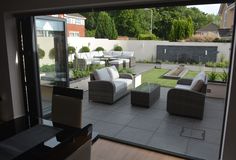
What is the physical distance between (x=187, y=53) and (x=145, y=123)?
2492mm

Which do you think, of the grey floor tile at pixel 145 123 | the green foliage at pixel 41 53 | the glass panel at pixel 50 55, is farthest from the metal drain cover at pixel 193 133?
the green foliage at pixel 41 53

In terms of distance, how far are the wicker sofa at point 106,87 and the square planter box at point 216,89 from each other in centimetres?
219

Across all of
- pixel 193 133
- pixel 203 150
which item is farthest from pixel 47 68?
pixel 203 150

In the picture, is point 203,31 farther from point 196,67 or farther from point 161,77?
point 161,77

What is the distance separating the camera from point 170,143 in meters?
3.03

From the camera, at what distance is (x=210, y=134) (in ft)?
10.9

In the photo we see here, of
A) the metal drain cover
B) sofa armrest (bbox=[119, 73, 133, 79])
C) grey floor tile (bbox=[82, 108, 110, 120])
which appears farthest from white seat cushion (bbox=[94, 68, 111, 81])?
the metal drain cover

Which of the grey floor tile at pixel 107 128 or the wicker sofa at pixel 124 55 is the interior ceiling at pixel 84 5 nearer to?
the grey floor tile at pixel 107 128

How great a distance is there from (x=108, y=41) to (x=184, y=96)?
156 inches

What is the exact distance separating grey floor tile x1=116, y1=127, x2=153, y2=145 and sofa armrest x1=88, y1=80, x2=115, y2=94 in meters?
1.38

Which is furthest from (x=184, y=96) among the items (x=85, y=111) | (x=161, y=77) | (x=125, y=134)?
(x=161, y=77)

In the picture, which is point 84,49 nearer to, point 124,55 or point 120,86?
point 124,55

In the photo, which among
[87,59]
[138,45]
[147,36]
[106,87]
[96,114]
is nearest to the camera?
[96,114]

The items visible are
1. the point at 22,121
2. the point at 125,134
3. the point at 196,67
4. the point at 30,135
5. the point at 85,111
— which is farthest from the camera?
the point at 196,67
